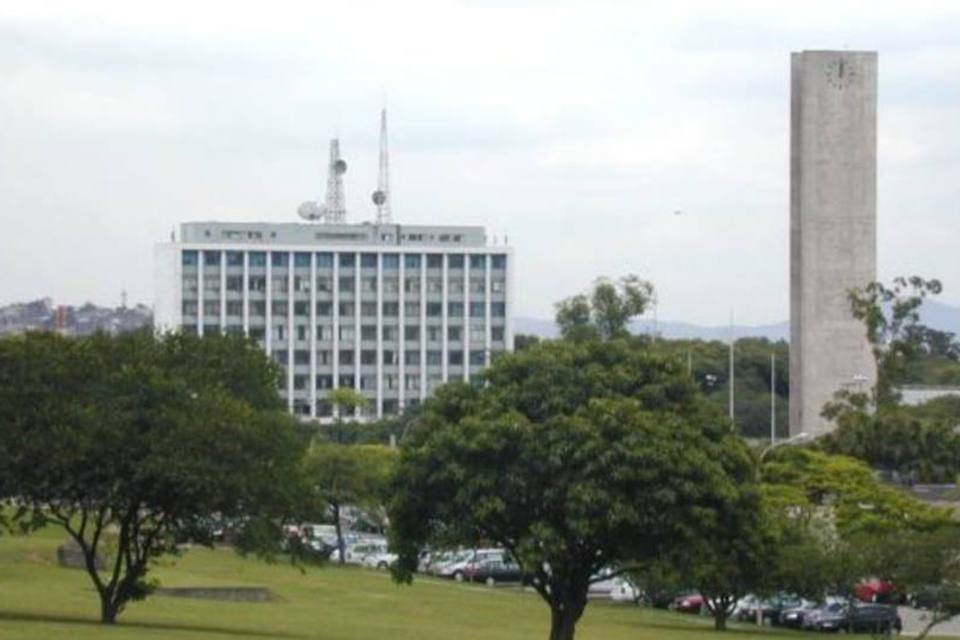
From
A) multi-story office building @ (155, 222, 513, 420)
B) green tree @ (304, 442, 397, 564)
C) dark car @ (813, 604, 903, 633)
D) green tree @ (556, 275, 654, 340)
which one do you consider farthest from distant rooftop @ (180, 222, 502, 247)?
dark car @ (813, 604, 903, 633)

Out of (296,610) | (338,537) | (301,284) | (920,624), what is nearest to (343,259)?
(301,284)

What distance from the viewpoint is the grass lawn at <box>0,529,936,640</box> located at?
166ft

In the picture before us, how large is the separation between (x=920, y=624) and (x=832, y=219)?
165 ft

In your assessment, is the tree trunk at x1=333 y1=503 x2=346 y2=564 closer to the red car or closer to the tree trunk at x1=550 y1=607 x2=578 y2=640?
the red car

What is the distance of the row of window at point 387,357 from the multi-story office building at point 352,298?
8cm

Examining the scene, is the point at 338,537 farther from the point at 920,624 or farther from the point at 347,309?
the point at 347,309

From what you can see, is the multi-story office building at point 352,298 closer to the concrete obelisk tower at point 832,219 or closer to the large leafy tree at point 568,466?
the concrete obelisk tower at point 832,219

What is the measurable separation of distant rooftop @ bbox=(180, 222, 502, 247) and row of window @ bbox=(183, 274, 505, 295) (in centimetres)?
286

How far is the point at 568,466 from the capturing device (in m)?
43.9

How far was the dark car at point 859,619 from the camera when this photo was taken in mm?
71562

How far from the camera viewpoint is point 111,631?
45719 millimetres

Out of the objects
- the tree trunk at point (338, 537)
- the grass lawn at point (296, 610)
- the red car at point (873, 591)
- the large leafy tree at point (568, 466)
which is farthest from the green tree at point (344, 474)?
the large leafy tree at point (568, 466)

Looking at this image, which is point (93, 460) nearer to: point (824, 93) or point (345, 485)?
point (345, 485)

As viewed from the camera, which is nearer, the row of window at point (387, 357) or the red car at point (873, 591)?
the red car at point (873, 591)
